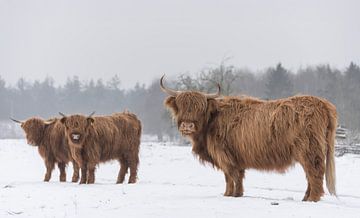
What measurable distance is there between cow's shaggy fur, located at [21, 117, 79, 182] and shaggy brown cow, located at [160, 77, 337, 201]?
6.80 metres

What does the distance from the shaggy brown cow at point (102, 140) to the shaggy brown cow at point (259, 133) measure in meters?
5.01

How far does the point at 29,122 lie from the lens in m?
17.9

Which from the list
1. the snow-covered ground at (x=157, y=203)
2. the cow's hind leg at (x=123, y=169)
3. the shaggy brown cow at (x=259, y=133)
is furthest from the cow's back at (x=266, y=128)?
the cow's hind leg at (x=123, y=169)

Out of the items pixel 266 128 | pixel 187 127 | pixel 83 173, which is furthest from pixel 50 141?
pixel 266 128

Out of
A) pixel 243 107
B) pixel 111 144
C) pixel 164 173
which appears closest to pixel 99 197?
pixel 243 107

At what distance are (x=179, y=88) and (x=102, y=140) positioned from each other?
33646 millimetres

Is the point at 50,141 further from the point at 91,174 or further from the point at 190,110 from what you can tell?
the point at 190,110

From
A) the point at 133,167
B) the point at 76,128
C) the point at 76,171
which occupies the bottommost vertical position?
the point at 76,171

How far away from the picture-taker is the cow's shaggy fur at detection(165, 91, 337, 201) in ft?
33.0

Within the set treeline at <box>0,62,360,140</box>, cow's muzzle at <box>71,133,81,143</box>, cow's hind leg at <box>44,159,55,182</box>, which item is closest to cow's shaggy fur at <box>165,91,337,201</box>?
cow's muzzle at <box>71,133,81,143</box>

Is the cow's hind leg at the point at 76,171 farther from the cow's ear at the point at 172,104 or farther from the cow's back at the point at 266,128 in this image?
the cow's back at the point at 266,128

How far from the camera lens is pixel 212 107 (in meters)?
11.3

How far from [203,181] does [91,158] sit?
28.9 feet

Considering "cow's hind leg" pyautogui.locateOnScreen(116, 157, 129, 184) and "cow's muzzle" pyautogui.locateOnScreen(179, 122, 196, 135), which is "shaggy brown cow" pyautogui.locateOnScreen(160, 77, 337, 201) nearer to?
"cow's muzzle" pyautogui.locateOnScreen(179, 122, 196, 135)
